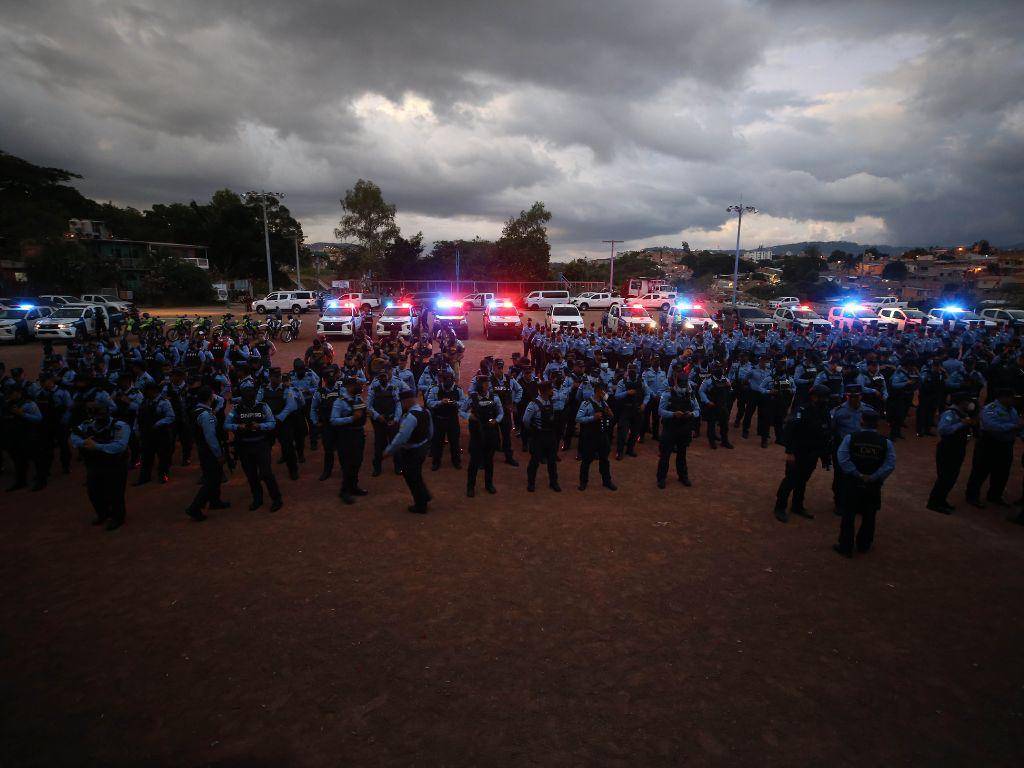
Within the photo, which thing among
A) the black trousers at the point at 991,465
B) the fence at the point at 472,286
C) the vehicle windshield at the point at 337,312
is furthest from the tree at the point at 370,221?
the black trousers at the point at 991,465

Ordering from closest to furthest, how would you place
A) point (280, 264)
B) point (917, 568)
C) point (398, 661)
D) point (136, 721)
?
1. point (136, 721)
2. point (398, 661)
3. point (917, 568)
4. point (280, 264)

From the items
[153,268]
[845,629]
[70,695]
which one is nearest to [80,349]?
[70,695]

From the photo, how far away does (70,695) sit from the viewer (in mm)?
4184

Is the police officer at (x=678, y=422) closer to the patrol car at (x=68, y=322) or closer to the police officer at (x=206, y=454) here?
the police officer at (x=206, y=454)

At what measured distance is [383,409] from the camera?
8.52m

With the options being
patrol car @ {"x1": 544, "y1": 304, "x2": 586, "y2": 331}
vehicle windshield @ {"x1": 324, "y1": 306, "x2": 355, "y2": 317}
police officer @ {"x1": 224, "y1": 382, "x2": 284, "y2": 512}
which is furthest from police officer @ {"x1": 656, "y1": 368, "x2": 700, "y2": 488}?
vehicle windshield @ {"x1": 324, "y1": 306, "x2": 355, "y2": 317}

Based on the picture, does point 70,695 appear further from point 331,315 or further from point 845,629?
point 331,315

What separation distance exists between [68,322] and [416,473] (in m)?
26.2

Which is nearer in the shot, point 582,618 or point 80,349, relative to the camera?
point 582,618

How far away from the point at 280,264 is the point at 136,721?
71.7 m

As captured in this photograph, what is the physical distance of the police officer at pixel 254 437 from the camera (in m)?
7.14

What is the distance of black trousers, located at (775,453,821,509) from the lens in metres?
7.15

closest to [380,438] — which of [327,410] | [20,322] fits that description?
[327,410]

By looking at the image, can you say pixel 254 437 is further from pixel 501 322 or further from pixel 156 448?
pixel 501 322
